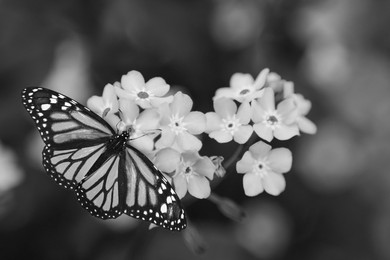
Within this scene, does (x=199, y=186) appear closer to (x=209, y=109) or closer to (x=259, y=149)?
(x=259, y=149)

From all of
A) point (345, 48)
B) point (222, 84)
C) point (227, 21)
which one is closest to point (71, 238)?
point (222, 84)

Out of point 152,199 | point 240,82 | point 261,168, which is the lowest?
point 152,199

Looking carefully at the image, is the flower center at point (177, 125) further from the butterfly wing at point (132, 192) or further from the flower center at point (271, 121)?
the flower center at point (271, 121)

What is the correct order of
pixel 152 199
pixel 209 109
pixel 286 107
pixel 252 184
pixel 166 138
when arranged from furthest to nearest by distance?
pixel 209 109 → pixel 286 107 → pixel 252 184 → pixel 166 138 → pixel 152 199

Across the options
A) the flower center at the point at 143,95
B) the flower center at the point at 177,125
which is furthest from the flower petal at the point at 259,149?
the flower center at the point at 143,95

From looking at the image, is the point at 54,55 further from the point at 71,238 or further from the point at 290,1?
the point at 290,1

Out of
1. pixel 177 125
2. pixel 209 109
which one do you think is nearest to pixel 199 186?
pixel 177 125

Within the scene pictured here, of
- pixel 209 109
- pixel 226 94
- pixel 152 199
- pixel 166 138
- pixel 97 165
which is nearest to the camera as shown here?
pixel 152 199
